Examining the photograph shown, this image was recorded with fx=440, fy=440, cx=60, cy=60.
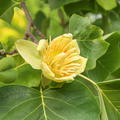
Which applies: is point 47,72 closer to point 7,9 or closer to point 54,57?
point 54,57

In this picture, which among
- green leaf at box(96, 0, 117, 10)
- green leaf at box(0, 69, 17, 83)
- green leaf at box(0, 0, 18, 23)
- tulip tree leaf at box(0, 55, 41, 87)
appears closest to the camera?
green leaf at box(0, 69, 17, 83)

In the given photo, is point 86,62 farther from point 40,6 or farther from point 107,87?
point 40,6

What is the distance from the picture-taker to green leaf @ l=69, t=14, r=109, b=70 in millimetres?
1264

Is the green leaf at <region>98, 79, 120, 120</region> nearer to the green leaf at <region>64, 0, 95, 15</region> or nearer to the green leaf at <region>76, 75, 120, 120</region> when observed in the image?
the green leaf at <region>76, 75, 120, 120</region>

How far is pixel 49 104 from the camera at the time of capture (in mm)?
1136

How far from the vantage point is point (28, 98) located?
3.73 feet

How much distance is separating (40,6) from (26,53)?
2402mm

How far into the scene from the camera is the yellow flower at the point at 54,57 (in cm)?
109

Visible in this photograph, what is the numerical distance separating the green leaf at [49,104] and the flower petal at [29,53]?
0.08 m

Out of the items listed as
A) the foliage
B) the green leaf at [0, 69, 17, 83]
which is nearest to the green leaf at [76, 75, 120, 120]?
the foliage

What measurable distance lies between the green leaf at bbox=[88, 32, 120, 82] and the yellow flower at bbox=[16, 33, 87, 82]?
27 centimetres

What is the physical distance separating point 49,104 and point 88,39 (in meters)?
0.26

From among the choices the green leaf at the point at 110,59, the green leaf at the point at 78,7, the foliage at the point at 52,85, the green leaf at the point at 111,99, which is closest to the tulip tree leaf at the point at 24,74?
the foliage at the point at 52,85

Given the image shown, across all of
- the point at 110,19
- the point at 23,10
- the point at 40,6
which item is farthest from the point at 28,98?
the point at 40,6
